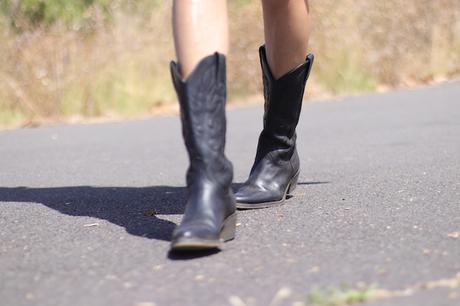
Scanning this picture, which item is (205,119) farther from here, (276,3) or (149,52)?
(149,52)

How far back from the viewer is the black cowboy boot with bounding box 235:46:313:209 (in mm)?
3045

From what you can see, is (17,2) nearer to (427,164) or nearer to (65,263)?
(427,164)

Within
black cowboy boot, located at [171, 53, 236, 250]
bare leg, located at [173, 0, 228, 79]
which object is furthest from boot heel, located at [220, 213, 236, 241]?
bare leg, located at [173, 0, 228, 79]

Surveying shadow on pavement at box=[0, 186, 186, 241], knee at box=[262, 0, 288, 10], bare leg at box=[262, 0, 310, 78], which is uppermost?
knee at box=[262, 0, 288, 10]

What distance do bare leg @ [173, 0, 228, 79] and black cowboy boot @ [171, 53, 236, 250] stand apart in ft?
0.08

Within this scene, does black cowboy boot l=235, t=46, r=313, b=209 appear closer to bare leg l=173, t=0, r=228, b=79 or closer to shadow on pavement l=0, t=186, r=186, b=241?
shadow on pavement l=0, t=186, r=186, b=241

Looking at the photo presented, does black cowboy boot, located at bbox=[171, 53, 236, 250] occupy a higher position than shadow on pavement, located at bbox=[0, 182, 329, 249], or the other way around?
black cowboy boot, located at bbox=[171, 53, 236, 250]

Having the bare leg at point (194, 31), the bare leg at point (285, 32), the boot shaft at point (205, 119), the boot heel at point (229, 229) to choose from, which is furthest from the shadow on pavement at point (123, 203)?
the bare leg at point (285, 32)

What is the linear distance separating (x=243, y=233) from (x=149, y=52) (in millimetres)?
7629

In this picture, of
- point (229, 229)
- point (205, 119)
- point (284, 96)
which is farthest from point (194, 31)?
point (284, 96)

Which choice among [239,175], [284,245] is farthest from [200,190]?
[239,175]

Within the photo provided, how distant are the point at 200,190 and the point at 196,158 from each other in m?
0.09

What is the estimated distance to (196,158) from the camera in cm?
242

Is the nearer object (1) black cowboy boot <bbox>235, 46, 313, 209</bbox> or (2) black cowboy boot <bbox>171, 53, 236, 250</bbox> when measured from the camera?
(2) black cowboy boot <bbox>171, 53, 236, 250</bbox>
